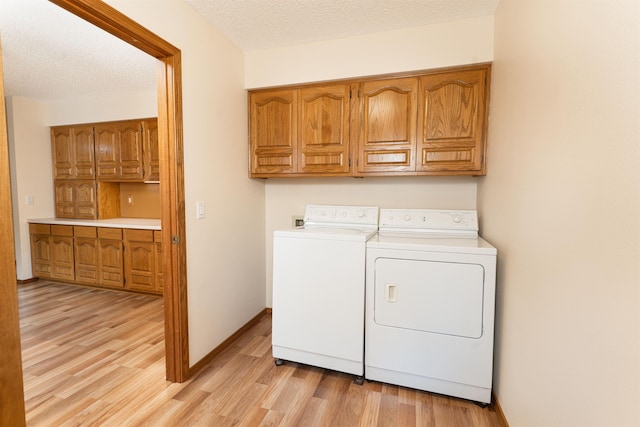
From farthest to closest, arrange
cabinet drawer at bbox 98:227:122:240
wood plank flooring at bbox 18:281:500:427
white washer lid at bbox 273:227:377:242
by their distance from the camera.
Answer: cabinet drawer at bbox 98:227:122:240
white washer lid at bbox 273:227:377:242
wood plank flooring at bbox 18:281:500:427

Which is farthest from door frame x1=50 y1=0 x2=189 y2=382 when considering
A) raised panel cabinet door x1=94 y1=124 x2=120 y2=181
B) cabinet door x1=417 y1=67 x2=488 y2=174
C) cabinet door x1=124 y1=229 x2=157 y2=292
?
raised panel cabinet door x1=94 y1=124 x2=120 y2=181

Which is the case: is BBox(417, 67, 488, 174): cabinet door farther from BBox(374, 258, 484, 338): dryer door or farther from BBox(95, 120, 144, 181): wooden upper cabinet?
BBox(95, 120, 144, 181): wooden upper cabinet

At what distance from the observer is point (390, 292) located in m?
1.74

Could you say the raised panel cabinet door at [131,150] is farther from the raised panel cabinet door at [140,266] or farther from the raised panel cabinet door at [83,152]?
the raised panel cabinet door at [140,266]

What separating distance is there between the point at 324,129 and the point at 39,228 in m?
4.03

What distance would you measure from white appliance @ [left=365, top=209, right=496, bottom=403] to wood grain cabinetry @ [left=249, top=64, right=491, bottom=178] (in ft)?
2.14

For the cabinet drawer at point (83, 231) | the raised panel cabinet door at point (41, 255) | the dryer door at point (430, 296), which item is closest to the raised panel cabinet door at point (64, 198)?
the raised panel cabinet door at point (41, 255)

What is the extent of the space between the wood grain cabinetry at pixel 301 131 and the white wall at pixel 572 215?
113cm

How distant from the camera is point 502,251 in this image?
1623mm

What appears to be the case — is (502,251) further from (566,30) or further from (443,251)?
(566,30)

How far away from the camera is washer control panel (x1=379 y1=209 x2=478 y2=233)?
2059 millimetres

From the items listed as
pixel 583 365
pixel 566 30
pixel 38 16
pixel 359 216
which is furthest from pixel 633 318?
pixel 38 16

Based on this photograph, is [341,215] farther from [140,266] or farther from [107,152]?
[107,152]

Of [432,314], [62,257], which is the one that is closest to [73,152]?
[62,257]
